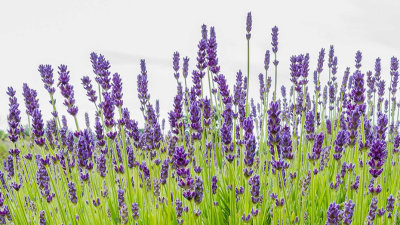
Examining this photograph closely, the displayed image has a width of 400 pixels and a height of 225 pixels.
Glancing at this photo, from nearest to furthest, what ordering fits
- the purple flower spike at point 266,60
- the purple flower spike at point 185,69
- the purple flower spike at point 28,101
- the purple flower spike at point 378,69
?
the purple flower spike at point 28,101, the purple flower spike at point 185,69, the purple flower spike at point 266,60, the purple flower spike at point 378,69

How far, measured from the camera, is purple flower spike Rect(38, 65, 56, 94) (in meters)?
3.14

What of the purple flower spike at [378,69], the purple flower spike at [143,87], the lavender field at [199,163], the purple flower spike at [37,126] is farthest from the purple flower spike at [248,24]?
the purple flower spike at [378,69]

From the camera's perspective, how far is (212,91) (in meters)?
4.49

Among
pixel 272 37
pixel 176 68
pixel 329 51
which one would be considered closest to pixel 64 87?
pixel 176 68

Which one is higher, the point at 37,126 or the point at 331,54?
the point at 331,54

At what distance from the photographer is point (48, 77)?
315 centimetres

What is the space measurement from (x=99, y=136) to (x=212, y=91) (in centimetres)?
174

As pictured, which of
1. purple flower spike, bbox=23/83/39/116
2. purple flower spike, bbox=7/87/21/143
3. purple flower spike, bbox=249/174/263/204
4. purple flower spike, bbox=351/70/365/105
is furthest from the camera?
purple flower spike, bbox=23/83/39/116

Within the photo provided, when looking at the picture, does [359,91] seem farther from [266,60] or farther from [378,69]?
[378,69]

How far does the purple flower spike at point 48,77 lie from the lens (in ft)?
10.3

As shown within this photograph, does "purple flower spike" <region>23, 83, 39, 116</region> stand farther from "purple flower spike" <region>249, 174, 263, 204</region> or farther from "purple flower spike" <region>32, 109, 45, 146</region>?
"purple flower spike" <region>249, 174, 263, 204</region>

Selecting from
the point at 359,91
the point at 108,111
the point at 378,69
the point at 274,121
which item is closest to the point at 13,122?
the point at 108,111

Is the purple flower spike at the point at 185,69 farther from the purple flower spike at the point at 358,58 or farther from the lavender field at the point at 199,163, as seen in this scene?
the purple flower spike at the point at 358,58

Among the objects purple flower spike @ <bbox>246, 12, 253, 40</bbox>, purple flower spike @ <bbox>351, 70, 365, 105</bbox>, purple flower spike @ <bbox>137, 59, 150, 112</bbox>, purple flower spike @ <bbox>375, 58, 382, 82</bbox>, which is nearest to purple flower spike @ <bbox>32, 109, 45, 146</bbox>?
purple flower spike @ <bbox>137, 59, 150, 112</bbox>
